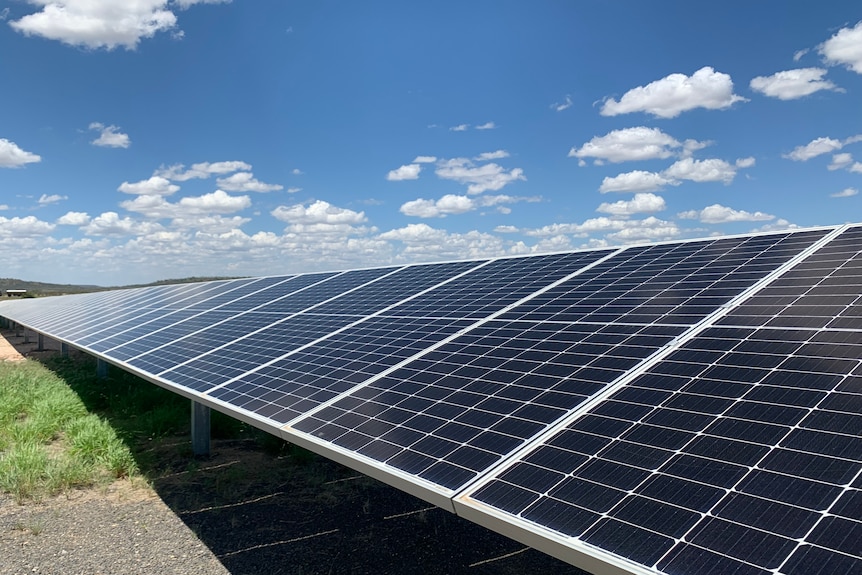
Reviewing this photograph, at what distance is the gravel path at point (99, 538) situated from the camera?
9.66m

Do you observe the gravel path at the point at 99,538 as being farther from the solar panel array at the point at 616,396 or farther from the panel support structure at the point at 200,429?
the solar panel array at the point at 616,396

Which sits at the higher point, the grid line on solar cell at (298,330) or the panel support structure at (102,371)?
the grid line on solar cell at (298,330)

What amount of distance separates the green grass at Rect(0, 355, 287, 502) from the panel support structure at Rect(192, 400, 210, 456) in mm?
1161

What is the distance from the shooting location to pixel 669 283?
11031mm

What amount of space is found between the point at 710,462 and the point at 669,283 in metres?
6.33

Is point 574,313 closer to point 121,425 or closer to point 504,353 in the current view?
point 504,353

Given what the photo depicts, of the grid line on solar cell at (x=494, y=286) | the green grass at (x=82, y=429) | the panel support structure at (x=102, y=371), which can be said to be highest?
the grid line on solar cell at (x=494, y=286)

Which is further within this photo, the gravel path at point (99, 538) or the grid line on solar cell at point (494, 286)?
the grid line on solar cell at point (494, 286)

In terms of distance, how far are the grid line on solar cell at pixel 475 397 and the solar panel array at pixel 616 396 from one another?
3 centimetres

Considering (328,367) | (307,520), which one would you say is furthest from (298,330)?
(307,520)

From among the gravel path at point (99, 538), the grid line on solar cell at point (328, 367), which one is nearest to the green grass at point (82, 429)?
the gravel path at point (99, 538)

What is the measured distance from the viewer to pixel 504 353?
363 inches

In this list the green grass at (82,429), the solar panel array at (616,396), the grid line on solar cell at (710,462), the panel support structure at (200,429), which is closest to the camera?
the grid line on solar cell at (710,462)

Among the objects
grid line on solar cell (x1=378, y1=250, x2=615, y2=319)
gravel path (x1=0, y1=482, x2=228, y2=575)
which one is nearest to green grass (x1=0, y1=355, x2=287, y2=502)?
gravel path (x1=0, y1=482, x2=228, y2=575)
